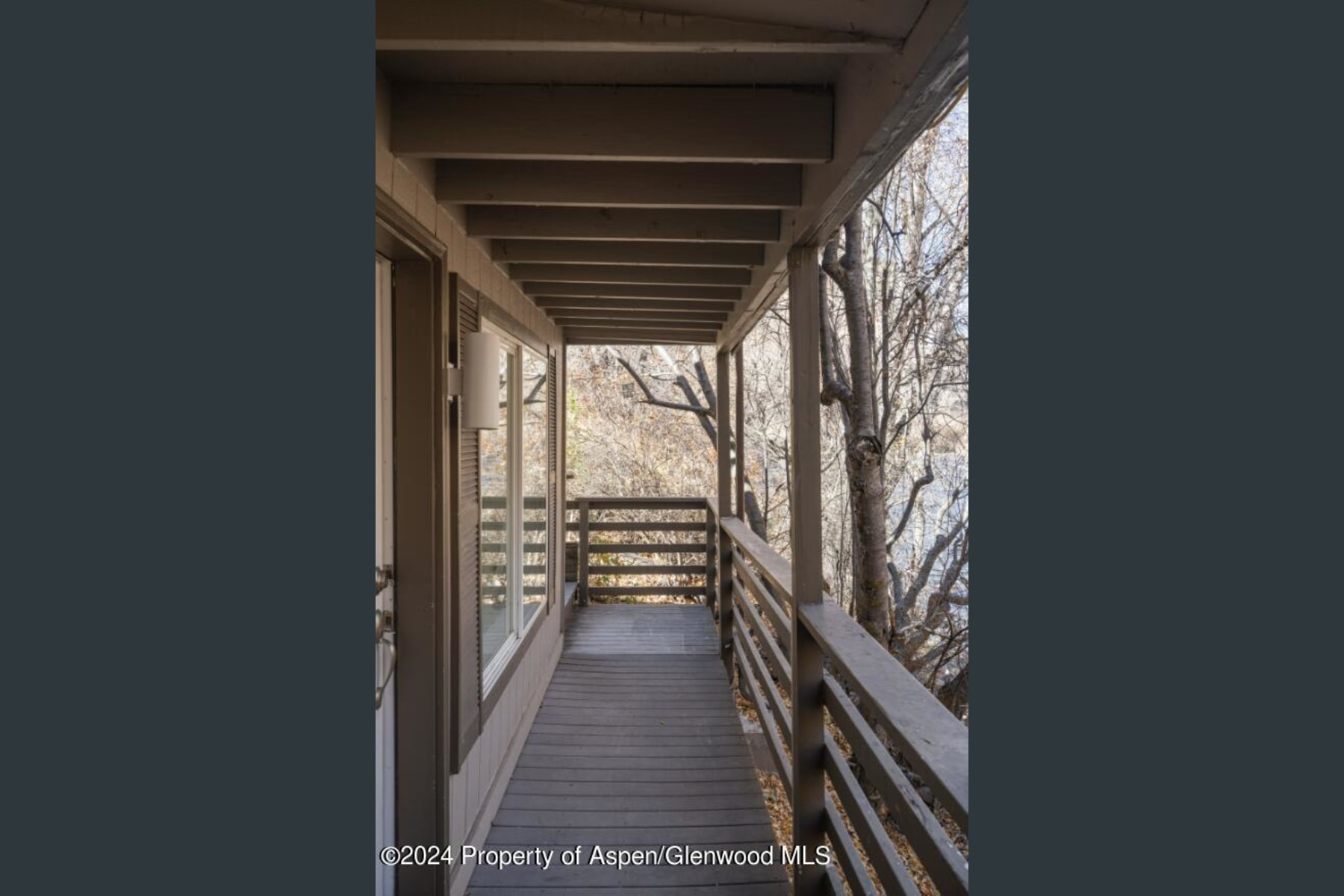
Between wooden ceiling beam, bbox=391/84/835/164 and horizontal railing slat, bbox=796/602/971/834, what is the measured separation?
4.28ft

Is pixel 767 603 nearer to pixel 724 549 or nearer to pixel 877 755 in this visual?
pixel 877 755

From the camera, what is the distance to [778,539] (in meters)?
10.6

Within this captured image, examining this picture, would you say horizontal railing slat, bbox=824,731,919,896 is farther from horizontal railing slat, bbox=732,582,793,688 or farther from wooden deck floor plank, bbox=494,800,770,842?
wooden deck floor plank, bbox=494,800,770,842

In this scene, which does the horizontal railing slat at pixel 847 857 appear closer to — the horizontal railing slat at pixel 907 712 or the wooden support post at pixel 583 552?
the horizontal railing slat at pixel 907 712

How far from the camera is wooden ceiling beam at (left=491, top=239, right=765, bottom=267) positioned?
2885 millimetres

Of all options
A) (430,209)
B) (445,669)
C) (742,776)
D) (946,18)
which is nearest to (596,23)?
(946,18)

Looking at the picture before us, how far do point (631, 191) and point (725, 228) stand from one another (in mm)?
518

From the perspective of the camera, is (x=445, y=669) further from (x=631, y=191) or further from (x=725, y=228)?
(x=725, y=228)

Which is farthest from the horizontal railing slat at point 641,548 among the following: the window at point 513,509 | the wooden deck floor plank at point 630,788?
the wooden deck floor plank at point 630,788

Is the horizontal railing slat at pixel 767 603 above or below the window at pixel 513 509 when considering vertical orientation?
below

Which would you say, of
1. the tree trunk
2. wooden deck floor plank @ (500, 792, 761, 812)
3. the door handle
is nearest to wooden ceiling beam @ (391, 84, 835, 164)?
the door handle

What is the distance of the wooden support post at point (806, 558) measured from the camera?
2436 millimetres

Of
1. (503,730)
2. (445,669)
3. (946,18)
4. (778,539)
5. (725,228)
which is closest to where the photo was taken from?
(946,18)

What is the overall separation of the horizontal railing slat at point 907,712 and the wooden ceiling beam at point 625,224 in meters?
1.38
